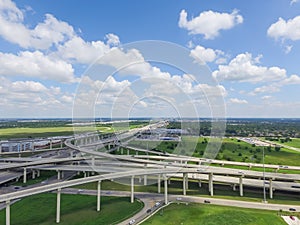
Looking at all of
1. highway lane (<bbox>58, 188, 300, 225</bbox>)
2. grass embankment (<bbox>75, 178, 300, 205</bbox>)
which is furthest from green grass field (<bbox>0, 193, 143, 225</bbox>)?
grass embankment (<bbox>75, 178, 300, 205</bbox>)

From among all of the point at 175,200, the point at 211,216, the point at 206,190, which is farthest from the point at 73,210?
the point at 206,190

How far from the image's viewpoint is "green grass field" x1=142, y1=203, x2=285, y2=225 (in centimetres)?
2437

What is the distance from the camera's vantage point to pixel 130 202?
99.5 feet

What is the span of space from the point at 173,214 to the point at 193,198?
686cm

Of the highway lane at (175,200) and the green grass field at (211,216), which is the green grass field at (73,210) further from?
the green grass field at (211,216)

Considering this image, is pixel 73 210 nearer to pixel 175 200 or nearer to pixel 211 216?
→ pixel 175 200

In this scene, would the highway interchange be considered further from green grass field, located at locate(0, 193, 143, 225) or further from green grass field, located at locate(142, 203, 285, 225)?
green grass field, located at locate(142, 203, 285, 225)

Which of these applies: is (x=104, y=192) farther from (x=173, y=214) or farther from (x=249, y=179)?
(x=249, y=179)

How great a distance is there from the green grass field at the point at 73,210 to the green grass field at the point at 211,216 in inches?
146

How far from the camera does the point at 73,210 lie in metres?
27.8

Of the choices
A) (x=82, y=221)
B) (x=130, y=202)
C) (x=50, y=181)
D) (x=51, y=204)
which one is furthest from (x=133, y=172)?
(x=50, y=181)

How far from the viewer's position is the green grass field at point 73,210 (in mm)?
25125

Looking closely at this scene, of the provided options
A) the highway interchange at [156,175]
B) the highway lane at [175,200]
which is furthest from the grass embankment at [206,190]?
the highway lane at [175,200]

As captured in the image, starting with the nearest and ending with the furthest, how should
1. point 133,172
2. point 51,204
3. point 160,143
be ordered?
point 51,204 → point 133,172 → point 160,143
